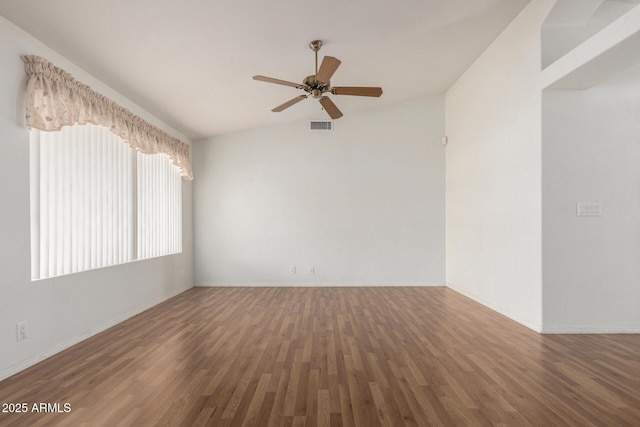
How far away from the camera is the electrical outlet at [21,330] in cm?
252

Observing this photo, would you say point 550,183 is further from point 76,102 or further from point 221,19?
point 76,102

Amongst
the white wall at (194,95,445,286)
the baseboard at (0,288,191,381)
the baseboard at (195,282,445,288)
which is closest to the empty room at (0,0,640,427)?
the baseboard at (0,288,191,381)

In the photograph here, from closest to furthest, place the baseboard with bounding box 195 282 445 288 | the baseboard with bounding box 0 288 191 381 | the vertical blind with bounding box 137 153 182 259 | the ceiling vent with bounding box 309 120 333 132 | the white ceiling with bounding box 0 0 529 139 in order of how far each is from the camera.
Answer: the baseboard with bounding box 0 288 191 381 < the white ceiling with bounding box 0 0 529 139 < the vertical blind with bounding box 137 153 182 259 < the baseboard with bounding box 195 282 445 288 < the ceiling vent with bounding box 309 120 333 132

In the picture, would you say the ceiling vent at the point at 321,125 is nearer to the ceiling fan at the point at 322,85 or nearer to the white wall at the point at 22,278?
the ceiling fan at the point at 322,85

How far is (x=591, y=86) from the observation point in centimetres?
325

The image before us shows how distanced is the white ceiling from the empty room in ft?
0.08

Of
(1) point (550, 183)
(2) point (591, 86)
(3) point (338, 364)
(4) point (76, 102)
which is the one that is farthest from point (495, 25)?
(4) point (76, 102)

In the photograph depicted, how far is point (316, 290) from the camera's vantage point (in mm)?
5605

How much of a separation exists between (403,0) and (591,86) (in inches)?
76.0

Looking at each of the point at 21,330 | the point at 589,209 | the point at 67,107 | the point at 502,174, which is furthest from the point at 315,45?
the point at 21,330

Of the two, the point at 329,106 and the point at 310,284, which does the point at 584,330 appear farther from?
the point at 310,284

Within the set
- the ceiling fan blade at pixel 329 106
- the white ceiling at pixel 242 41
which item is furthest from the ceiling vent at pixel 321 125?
the ceiling fan blade at pixel 329 106

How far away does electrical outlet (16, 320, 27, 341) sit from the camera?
8.27ft

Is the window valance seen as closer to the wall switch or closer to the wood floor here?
the wood floor
